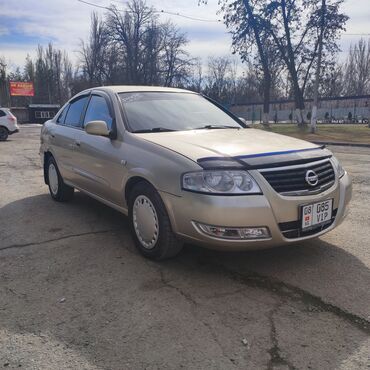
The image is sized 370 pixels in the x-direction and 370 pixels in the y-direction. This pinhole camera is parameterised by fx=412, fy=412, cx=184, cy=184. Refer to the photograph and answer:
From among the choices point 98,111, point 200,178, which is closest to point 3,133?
point 98,111

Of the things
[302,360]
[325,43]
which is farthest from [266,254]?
[325,43]

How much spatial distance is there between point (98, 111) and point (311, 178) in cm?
271

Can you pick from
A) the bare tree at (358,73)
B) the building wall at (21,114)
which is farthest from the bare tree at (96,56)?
the bare tree at (358,73)

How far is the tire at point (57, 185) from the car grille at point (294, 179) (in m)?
3.64

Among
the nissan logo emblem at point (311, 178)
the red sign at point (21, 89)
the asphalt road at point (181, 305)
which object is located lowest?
the asphalt road at point (181, 305)

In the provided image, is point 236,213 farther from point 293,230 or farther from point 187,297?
point 187,297

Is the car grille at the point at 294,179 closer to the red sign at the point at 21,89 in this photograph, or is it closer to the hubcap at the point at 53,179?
the hubcap at the point at 53,179

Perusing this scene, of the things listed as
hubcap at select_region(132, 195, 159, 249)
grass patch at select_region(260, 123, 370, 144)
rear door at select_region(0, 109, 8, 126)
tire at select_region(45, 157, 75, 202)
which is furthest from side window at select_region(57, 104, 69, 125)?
grass patch at select_region(260, 123, 370, 144)

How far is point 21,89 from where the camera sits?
6431 cm

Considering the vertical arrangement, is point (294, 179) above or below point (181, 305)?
above

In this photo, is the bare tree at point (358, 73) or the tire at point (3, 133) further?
the bare tree at point (358, 73)

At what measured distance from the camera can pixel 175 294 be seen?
3.16 metres

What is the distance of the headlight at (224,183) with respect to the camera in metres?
3.17

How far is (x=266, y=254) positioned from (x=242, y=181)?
104 centimetres
